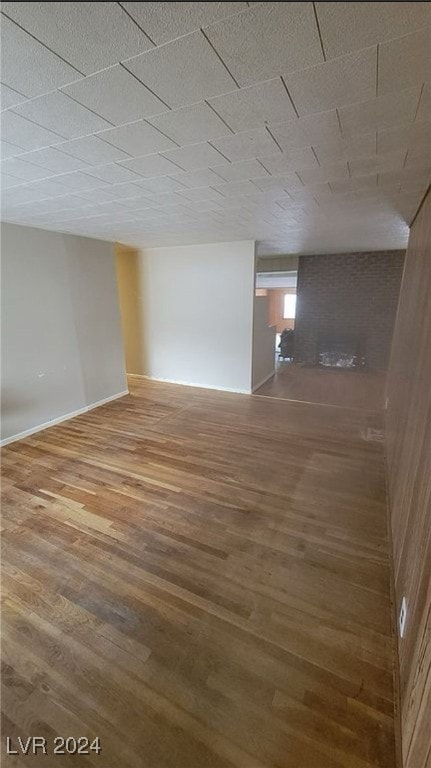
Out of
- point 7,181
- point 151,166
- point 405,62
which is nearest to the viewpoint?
point 405,62

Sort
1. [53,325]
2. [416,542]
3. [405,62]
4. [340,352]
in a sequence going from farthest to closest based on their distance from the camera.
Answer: [340,352], [53,325], [416,542], [405,62]

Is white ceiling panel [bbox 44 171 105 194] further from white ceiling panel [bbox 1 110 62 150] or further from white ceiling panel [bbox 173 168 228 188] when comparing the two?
white ceiling panel [bbox 173 168 228 188]

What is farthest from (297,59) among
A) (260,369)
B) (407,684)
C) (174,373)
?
(174,373)

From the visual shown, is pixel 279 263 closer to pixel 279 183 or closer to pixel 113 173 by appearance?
pixel 279 183

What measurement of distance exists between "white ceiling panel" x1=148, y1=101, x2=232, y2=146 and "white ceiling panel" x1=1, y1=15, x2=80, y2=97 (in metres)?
0.42

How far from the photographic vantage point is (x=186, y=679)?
127 cm

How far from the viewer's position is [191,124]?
1432mm

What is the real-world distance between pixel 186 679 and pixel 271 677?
1.20 ft

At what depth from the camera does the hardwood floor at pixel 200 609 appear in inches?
43.8

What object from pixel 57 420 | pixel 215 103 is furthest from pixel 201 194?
pixel 57 420

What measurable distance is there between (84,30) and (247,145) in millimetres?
942

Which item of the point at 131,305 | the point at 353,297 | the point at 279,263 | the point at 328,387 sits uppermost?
the point at 279,263

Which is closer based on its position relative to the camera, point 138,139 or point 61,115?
point 61,115

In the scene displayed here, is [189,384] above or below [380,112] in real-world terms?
below
